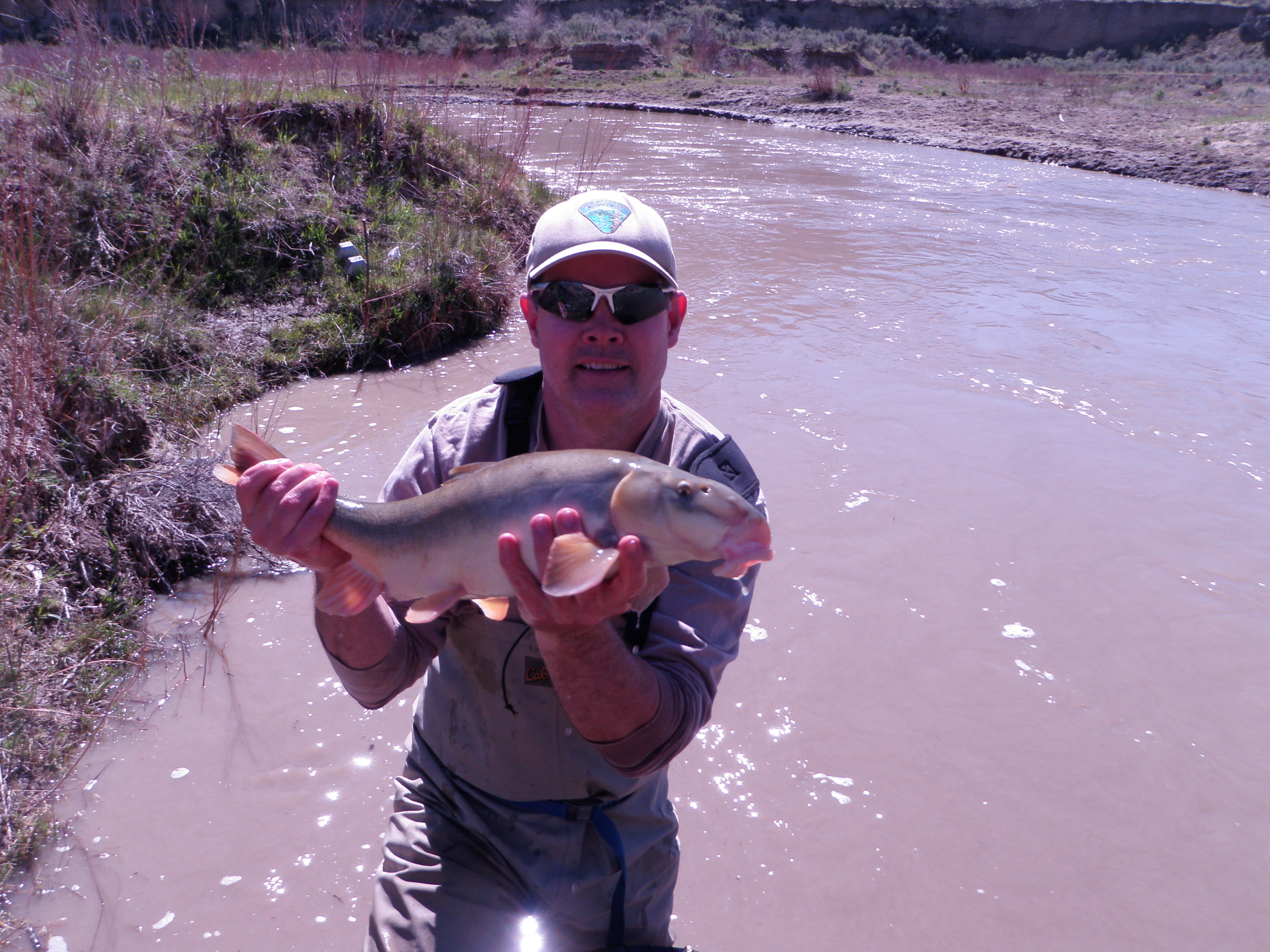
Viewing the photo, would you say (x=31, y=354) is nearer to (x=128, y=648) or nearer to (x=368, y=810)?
(x=128, y=648)

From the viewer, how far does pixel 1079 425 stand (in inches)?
265

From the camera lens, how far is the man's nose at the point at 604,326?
7.41ft

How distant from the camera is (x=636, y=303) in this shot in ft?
7.54

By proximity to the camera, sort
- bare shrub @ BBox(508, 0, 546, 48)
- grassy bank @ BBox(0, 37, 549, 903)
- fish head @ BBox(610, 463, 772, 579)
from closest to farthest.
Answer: fish head @ BBox(610, 463, 772, 579)
grassy bank @ BBox(0, 37, 549, 903)
bare shrub @ BBox(508, 0, 546, 48)

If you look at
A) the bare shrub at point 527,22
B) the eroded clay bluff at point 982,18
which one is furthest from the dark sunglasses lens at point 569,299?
the eroded clay bluff at point 982,18

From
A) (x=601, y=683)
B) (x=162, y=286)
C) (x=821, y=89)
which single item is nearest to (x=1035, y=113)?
(x=821, y=89)

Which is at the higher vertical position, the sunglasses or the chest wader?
the sunglasses

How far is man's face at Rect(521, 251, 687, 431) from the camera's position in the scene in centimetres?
225

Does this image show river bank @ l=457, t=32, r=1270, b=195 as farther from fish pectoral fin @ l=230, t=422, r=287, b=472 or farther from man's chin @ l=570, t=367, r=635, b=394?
fish pectoral fin @ l=230, t=422, r=287, b=472

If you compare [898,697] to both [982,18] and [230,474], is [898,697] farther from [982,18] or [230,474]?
[982,18]

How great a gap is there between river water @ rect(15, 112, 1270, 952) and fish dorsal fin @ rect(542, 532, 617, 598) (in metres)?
1.90

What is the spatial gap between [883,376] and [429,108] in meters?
6.40

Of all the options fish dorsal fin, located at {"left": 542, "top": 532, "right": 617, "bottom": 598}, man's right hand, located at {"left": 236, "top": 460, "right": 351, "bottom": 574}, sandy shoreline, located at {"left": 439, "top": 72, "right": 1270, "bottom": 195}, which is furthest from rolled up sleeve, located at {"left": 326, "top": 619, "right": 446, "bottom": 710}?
sandy shoreline, located at {"left": 439, "top": 72, "right": 1270, "bottom": 195}

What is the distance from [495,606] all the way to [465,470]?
1.11 ft
